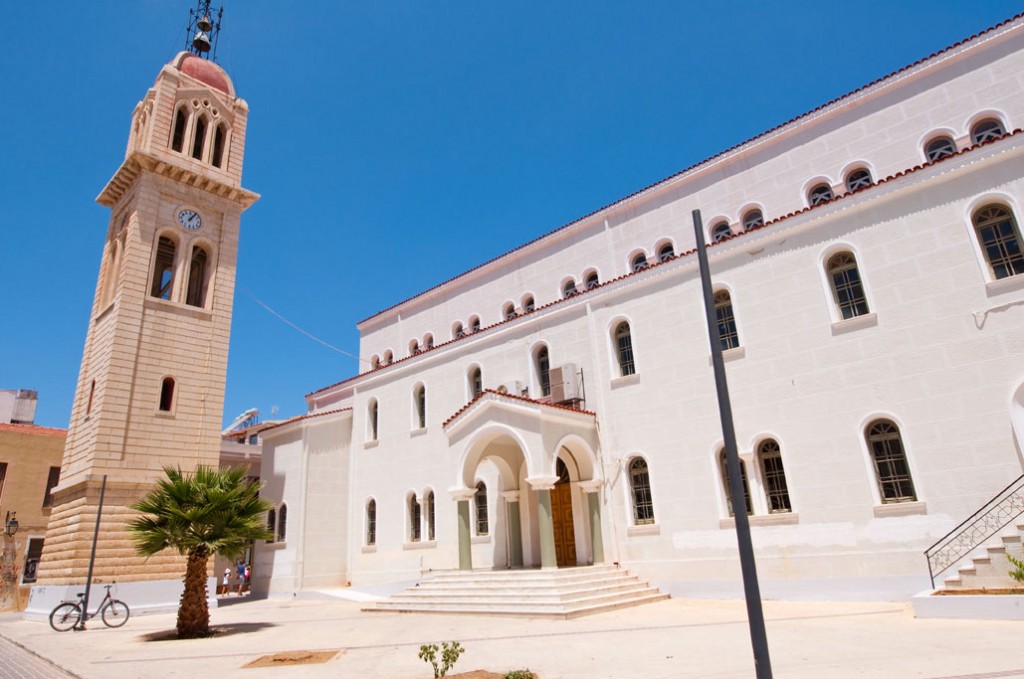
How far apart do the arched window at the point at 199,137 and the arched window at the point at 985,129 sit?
27997 millimetres

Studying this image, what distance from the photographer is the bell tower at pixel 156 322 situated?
21.0 meters

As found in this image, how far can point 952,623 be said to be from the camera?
9.62m

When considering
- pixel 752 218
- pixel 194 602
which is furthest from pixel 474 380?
pixel 194 602

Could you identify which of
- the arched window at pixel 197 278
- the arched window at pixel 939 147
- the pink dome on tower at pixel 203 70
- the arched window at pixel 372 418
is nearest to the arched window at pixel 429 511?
the arched window at pixel 372 418

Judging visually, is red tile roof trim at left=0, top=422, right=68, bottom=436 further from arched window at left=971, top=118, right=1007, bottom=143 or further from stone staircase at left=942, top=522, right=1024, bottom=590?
arched window at left=971, top=118, right=1007, bottom=143

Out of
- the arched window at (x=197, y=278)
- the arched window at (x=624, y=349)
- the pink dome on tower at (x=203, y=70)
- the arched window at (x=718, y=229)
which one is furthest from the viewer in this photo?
the pink dome on tower at (x=203, y=70)

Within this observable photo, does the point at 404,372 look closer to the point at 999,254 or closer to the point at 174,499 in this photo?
the point at 174,499

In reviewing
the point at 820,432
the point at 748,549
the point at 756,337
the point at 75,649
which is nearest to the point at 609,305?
the point at 756,337

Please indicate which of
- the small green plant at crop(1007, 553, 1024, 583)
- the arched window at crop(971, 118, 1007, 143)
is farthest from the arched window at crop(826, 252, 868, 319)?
the small green plant at crop(1007, 553, 1024, 583)

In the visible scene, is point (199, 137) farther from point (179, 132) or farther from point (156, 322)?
point (156, 322)

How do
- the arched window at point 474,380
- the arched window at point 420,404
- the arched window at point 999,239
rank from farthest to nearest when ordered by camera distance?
the arched window at point 420,404 < the arched window at point 474,380 < the arched window at point 999,239

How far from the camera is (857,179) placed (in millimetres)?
17359

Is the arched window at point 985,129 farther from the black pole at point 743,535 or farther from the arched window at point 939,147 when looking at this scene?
the black pole at point 743,535

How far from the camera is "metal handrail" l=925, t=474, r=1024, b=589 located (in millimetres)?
11094
